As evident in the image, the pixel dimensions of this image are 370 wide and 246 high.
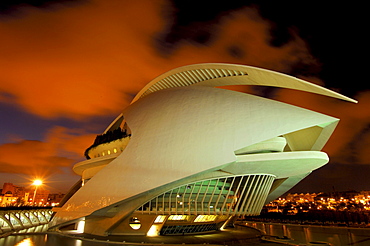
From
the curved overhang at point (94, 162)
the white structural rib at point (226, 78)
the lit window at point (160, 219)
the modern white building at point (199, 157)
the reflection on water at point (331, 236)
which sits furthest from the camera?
the curved overhang at point (94, 162)

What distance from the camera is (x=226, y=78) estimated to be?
18312 mm

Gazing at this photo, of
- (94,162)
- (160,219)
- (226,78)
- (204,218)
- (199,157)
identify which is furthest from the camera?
(94,162)

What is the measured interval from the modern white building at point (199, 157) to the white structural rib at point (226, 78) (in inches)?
3.0

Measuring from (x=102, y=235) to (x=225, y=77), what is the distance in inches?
547

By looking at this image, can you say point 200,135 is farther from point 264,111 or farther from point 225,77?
point 225,77

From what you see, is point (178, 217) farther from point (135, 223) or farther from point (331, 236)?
point (331, 236)

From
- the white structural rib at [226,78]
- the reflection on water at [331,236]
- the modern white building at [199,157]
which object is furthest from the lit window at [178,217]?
the white structural rib at [226,78]

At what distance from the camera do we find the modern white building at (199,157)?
14531 millimetres

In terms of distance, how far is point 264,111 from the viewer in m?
15.4

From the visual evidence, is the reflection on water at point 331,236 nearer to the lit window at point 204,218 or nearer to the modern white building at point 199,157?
the modern white building at point 199,157

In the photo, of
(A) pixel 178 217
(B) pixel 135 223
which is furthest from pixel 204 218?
(B) pixel 135 223

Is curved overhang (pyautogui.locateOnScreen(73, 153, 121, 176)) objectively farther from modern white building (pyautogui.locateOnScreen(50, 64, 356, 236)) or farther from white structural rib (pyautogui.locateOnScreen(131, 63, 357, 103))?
white structural rib (pyautogui.locateOnScreen(131, 63, 357, 103))

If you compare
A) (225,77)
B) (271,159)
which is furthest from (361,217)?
(225,77)

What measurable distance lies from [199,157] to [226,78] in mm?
6701
